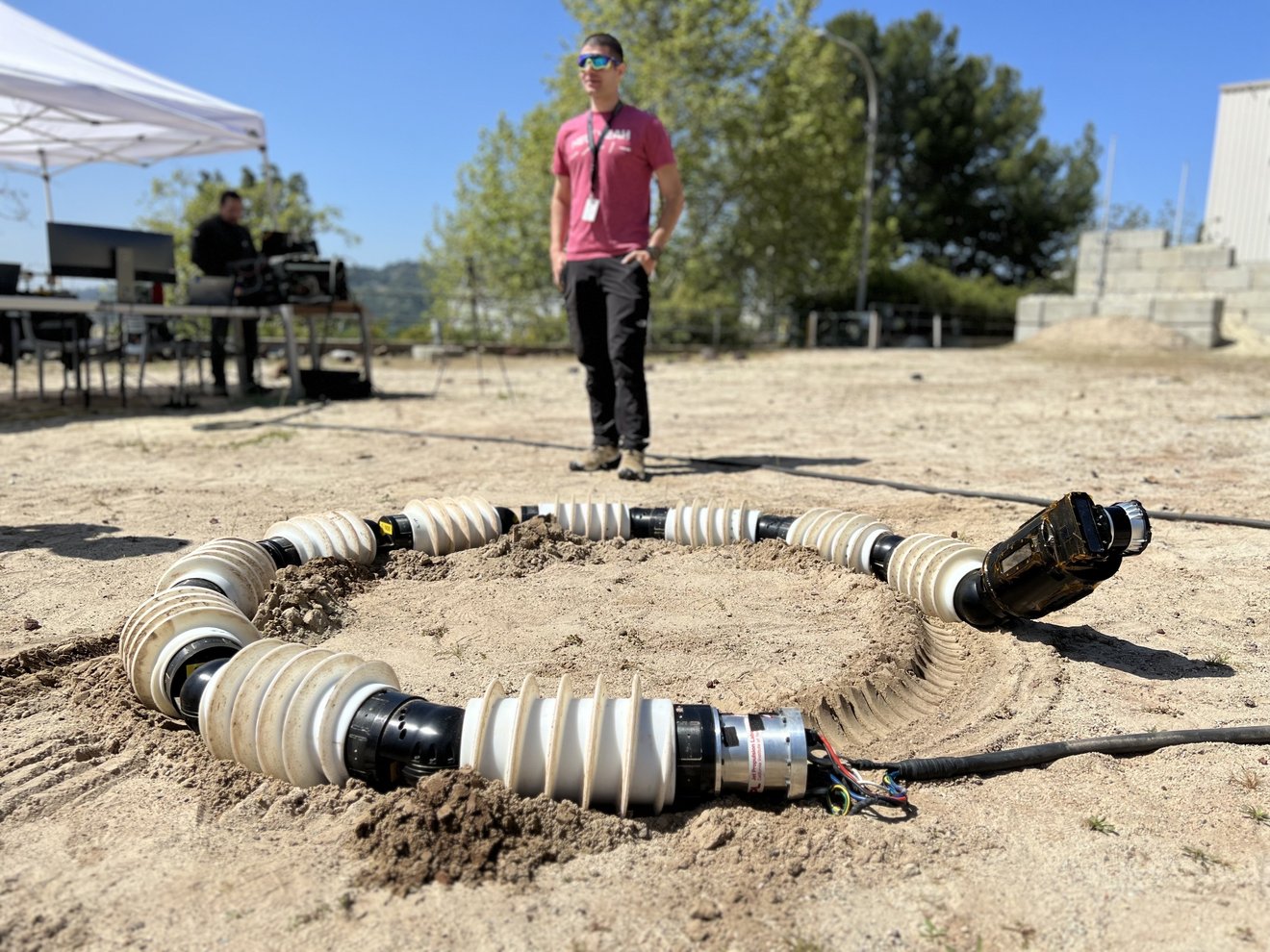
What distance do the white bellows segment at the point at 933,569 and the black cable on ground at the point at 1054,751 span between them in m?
0.81

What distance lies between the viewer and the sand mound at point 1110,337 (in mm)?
19828

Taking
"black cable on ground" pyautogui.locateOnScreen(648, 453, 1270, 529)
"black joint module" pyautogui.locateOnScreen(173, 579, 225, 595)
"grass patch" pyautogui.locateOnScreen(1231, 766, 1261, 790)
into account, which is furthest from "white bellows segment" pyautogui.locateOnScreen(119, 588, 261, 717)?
"black cable on ground" pyautogui.locateOnScreen(648, 453, 1270, 529)

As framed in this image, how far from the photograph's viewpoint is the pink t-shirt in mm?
4879

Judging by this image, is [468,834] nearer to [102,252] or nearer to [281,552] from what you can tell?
Answer: [281,552]

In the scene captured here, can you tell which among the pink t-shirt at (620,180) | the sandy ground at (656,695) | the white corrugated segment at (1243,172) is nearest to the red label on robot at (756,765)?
the sandy ground at (656,695)

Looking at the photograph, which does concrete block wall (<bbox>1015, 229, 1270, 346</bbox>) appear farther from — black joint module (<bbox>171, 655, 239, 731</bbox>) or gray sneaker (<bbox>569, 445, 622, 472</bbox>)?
black joint module (<bbox>171, 655, 239, 731</bbox>)

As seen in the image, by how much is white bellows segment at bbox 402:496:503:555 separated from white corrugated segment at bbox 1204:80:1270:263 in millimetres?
23313

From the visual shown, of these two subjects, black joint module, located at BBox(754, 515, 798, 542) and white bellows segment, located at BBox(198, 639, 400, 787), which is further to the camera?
black joint module, located at BBox(754, 515, 798, 542)

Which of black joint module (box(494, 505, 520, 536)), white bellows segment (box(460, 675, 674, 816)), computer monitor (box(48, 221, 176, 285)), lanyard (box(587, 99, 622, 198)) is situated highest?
lanyard (box(587, 99, 622, 198))

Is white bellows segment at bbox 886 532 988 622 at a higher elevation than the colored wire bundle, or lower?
higher

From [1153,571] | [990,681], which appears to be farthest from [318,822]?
[1153,571]

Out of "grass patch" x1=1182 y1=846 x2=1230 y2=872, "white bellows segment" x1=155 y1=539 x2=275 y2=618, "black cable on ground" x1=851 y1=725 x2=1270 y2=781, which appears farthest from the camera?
"white bellows segment" x1=155 y1=539 x2=275 y2=618

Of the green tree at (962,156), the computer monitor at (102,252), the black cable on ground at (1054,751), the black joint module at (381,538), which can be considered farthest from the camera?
the green tree at (962,156)

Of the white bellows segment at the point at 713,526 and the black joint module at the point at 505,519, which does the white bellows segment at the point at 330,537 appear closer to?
the black joint module at the point at 505,519
